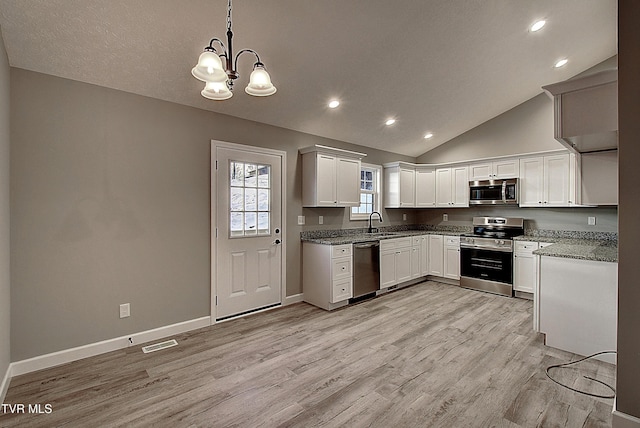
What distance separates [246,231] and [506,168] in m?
4.34

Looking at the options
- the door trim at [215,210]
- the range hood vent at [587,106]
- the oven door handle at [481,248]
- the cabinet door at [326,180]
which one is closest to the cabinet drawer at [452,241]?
the oven door handle at [481,248]

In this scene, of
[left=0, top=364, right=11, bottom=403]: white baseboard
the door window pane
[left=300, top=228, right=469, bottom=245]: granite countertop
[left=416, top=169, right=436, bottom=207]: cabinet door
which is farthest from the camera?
[left=416, top=169, right=436, bottom=207]: cabinet door

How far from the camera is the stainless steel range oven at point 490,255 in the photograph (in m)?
4.70

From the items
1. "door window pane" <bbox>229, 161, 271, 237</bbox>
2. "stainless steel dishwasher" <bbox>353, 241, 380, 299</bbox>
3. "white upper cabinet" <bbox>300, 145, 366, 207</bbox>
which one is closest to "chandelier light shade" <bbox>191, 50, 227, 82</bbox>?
"door window pane" <bbox>229, 161, 271, 237</bbox>

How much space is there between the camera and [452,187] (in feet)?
18.6

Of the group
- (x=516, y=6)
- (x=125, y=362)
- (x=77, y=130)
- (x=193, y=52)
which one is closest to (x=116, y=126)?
(x=77, y=130)

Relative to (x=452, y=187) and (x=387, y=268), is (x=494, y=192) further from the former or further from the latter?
(x=387, y=268)

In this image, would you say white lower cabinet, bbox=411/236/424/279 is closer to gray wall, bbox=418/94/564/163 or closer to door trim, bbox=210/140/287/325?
gray wall, bbox=418/94/564/163

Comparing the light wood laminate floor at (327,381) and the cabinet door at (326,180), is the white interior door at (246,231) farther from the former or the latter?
the cabinet door at (326,180)

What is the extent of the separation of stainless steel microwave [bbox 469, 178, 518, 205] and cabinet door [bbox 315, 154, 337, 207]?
2.63 m

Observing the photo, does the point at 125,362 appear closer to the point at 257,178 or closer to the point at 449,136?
the point at 257,178

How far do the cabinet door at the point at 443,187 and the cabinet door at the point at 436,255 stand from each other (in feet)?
2.26

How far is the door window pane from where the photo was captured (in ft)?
12.3

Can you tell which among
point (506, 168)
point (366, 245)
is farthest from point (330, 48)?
point (506, 168)
